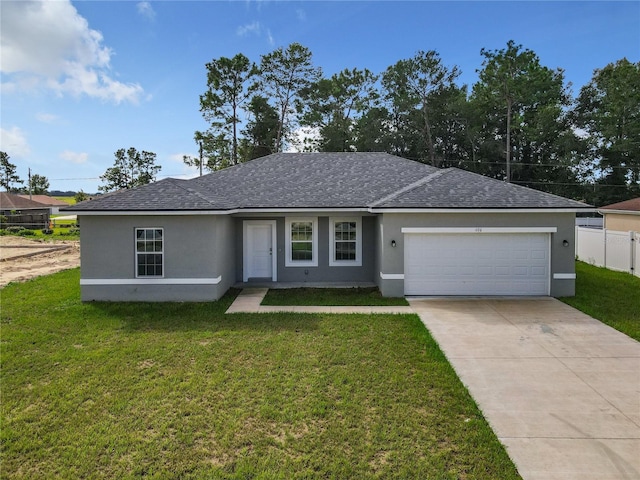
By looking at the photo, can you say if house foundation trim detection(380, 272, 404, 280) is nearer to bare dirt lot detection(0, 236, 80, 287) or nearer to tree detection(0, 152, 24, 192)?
bare dirt lot detection(0, 236, 80, 287)

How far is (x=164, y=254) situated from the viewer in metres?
11.1

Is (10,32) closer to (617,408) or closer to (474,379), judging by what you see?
(474,379)

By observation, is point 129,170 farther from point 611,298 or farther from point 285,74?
point 611,298

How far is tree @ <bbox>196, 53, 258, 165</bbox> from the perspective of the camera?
36.2m

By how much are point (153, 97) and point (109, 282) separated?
8762 mm

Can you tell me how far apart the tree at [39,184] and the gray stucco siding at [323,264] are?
282 ft

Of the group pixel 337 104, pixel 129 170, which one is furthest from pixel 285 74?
pixel 129 170

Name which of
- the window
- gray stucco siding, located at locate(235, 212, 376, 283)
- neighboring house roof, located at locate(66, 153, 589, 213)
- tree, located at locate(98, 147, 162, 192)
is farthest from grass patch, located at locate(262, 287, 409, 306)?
tree, located at locate(98, 147, 162, 192)

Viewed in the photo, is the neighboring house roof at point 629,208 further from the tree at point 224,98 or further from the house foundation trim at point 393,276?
the tree at point 224,98

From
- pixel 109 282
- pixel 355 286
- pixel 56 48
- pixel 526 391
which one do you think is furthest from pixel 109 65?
pixel 526 391

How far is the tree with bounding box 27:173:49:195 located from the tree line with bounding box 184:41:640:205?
6205 centimetres

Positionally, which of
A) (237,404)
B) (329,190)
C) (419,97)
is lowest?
(237,404)

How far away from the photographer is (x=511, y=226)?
448 inches

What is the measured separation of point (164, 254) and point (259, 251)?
3.50 metres
